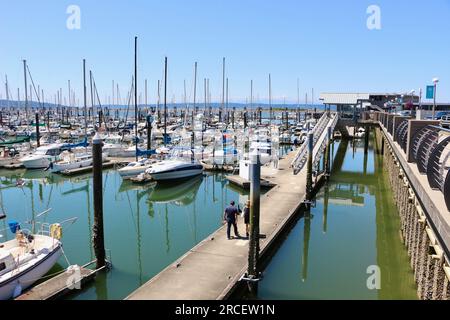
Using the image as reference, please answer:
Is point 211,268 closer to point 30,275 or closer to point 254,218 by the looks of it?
point 254,218

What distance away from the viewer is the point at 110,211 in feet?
81.9

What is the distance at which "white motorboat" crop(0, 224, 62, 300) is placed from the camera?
40.2ft

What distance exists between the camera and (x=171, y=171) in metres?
31.8

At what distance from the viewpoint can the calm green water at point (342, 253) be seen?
544 inches

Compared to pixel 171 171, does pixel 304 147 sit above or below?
above

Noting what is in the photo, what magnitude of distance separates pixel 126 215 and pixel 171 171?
826cm

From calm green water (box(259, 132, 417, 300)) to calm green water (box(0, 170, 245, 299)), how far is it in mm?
4535

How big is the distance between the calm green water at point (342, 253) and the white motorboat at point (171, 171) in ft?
34.9

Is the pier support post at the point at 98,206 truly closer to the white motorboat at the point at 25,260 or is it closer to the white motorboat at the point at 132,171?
the white motorboat at the point at 25,260

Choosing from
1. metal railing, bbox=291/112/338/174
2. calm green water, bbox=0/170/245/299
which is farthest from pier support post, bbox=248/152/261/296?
metal railing, bbox=291/112/338/174

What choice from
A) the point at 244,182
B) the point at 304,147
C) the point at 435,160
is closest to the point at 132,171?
the point at 244,182

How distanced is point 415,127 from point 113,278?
40.3 feet
